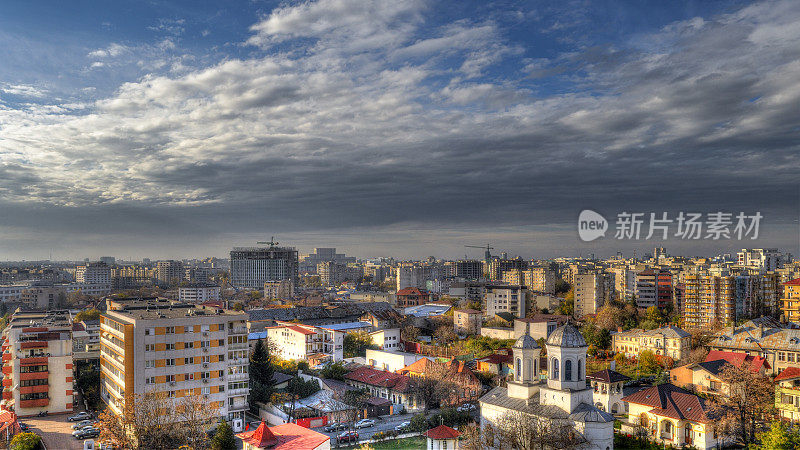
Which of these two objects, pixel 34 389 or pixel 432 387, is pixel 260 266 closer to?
pixel 34 389

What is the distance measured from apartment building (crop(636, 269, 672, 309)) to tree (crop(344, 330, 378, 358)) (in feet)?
88.3

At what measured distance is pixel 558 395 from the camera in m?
22.0

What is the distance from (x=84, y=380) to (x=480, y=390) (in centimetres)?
2204

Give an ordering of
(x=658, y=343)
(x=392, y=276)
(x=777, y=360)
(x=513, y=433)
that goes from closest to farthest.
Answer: (x=513, y=433)
(x=777, y=360)
(x=658, y=343)
(x=392, y=276)

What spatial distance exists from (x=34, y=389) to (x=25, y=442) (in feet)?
25.9

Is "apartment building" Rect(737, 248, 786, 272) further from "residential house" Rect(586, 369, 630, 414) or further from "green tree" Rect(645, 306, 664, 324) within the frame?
"residential house" Rect(586, 369, 630, 414)

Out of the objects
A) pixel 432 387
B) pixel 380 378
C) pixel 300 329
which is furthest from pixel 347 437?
pixel 300 329

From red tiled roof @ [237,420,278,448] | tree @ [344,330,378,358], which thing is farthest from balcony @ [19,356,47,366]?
tree @ [344,330,378,358]

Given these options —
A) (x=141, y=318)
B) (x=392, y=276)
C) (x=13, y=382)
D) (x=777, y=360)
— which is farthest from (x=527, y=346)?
(x=392, y=276)

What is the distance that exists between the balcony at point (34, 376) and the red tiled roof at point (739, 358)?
36.5m

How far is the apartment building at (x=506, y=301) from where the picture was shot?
57.2m

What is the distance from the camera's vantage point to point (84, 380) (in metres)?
31.9

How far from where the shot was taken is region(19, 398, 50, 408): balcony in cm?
2876

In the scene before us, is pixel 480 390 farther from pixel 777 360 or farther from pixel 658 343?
pixel 777 360
